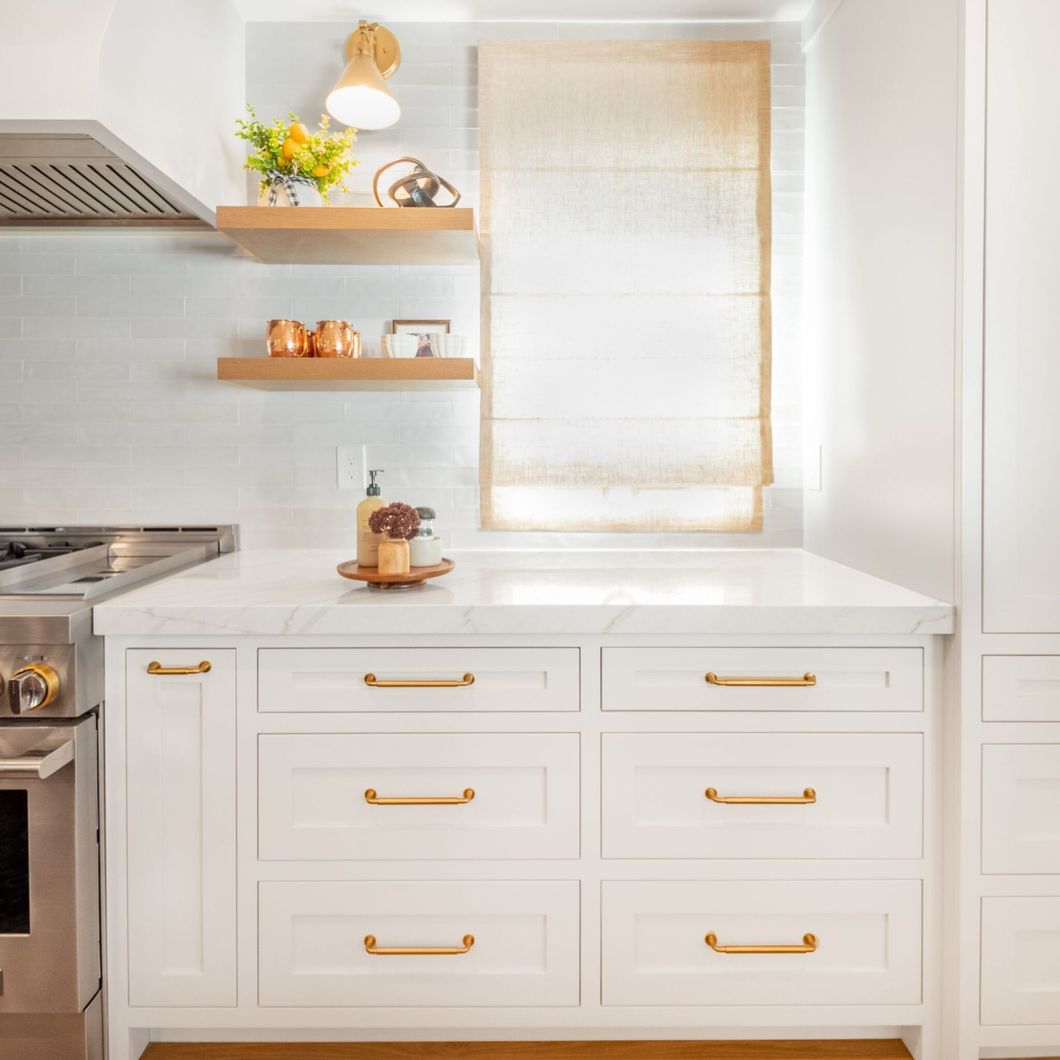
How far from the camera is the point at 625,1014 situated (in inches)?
62.1

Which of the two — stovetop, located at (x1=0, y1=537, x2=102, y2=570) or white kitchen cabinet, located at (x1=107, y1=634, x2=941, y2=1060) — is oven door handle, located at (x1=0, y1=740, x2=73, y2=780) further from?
stovetop, located at (x1=0, y1=537, x2=102, y2=570)

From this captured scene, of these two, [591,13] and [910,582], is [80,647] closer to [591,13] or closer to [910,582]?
[910,582]

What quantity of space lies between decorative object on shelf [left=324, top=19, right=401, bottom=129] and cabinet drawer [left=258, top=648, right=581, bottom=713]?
1.36 metres

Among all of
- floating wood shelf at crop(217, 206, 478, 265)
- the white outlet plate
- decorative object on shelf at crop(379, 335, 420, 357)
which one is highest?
floating wood shelf at crop(217, 206, 478, 265)

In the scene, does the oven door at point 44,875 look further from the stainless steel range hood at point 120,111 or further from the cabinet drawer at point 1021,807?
the cabinet drawer at point 1021,807

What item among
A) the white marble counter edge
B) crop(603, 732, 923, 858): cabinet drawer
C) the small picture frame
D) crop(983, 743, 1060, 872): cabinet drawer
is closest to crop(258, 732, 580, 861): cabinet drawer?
crop(603, 732, 923, 858): cabinet drawer

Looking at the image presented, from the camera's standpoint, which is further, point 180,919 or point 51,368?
point 51,368

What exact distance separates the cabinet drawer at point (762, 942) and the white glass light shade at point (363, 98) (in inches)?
72.6

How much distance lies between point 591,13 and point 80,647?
1968 millimetres

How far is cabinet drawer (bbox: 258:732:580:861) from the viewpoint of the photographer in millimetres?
1539

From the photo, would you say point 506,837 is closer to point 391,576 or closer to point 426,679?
point 426,679

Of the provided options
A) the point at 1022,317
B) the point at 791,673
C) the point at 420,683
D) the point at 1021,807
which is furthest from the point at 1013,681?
the point at 420,683

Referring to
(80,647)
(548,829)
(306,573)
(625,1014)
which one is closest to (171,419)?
(306,573)

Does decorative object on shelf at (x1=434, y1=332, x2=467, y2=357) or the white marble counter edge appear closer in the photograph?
the white marble counter edge
